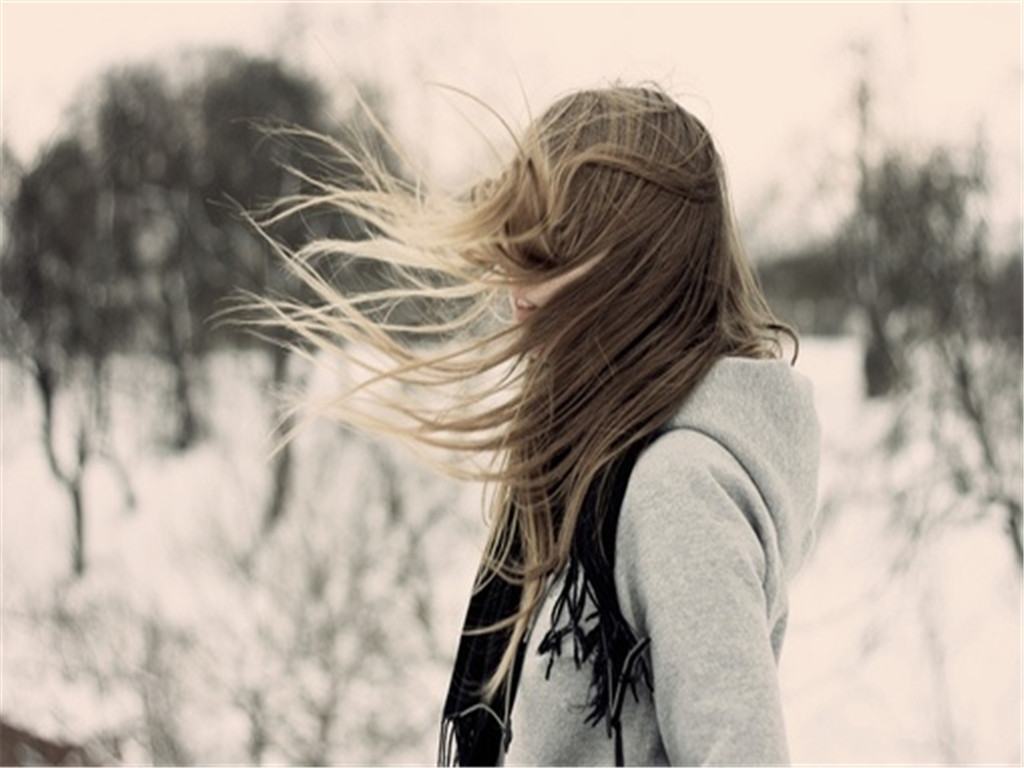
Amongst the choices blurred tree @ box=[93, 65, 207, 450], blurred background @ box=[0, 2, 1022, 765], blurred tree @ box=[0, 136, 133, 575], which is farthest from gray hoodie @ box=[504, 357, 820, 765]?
blurred tree @ box=[93, 65, 207, 450]

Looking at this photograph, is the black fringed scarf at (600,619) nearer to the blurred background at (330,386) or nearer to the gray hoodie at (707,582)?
the gray hoodie at (707,582)

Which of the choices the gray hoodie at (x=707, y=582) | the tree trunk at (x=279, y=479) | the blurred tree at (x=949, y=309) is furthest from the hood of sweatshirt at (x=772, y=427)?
the tree trunk at (x=279, y=479)

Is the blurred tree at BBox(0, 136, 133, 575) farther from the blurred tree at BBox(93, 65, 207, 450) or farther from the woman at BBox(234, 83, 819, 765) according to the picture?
the woman at BBox(234, 83, 819, 765)

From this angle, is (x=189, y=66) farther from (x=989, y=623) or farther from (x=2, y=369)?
(x=989, y=623)

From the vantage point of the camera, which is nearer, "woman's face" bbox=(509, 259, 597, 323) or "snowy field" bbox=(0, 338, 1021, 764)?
"woman's face" bbox=(509, 259, 597, 323)

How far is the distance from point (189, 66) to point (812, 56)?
19.4 ft

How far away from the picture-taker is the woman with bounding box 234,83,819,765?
91cm

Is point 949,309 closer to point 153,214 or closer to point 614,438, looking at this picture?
point 153,214

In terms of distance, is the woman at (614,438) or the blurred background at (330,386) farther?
the blurred background at (330,386)

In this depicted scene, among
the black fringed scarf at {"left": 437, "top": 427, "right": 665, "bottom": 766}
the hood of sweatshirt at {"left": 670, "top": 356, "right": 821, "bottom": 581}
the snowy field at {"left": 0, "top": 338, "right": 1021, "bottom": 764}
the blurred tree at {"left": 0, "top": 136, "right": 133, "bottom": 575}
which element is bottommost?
the snowy field at {"left": 0, "top": 338, "right": 1021, "bottom": 764}

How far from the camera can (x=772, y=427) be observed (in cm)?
101

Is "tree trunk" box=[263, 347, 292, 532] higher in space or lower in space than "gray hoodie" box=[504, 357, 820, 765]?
lower

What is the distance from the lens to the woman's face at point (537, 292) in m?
1.02

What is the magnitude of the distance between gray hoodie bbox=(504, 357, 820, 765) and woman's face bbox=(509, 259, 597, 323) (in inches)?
4.4
